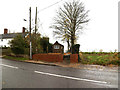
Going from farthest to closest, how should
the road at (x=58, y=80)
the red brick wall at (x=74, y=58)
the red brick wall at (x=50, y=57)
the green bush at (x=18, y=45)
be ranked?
the green bush at (x=18, y=45) → the red brick wall at (x=50, y=57) → the red brick wall at (x=74, y=58) → the road at (x=58, y=80)

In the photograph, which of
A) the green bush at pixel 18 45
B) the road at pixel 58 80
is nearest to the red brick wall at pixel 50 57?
the green bush at pixel 18 45

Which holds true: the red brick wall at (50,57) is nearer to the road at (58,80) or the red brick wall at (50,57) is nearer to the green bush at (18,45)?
the green bush at (18,45)

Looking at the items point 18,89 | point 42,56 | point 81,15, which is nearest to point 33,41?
point 42,56

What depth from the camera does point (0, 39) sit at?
38.2 meters

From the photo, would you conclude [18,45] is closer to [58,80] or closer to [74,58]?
[74,58]

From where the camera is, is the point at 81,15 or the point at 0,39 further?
the point at 0,39

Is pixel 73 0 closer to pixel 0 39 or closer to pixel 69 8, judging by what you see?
pixel 69 8

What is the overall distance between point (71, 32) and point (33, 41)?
8.21 metres

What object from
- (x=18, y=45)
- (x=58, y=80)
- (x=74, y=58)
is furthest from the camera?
(x=18, y=45)

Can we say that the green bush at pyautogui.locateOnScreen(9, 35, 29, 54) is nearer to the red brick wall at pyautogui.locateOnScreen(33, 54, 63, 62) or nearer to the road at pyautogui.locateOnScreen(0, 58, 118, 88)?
the red brick wall at pyautogui.locateOnScreen(33, 54, 63, 62)

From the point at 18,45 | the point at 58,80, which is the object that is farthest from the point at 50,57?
the point at 58,80

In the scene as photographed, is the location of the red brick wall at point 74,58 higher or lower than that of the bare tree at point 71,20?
lower

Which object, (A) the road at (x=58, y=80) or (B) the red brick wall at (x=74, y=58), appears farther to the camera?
(B) the red brick wall at (x=74, y=58)

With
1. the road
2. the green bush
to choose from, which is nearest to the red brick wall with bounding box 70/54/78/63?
the road
